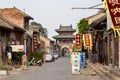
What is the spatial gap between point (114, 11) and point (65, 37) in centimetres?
13780

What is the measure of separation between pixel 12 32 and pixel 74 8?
81.5 ft

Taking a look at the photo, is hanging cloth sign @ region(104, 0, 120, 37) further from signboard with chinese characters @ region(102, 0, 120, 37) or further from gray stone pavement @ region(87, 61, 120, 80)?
gray stone pavement @ region(87, 61, 120, 80)

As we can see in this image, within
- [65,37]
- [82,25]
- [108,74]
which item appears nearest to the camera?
[108,74]

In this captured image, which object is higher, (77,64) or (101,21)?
(101,21)

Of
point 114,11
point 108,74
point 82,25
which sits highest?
point 82,25

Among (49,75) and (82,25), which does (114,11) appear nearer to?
(49,75)

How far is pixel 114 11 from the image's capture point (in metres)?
16.7

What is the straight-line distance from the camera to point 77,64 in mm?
35625

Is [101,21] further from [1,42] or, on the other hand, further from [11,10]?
[11,10]

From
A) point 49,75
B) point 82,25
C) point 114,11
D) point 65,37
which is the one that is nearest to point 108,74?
point 49,75

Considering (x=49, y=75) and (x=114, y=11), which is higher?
(x=114, y=11)

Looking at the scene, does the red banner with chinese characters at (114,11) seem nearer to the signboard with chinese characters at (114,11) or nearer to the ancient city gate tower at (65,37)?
the signboard with chinese characters at (114,11)

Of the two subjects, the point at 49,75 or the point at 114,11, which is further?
the point at 49,75

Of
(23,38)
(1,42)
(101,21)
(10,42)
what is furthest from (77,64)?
(23,38)
